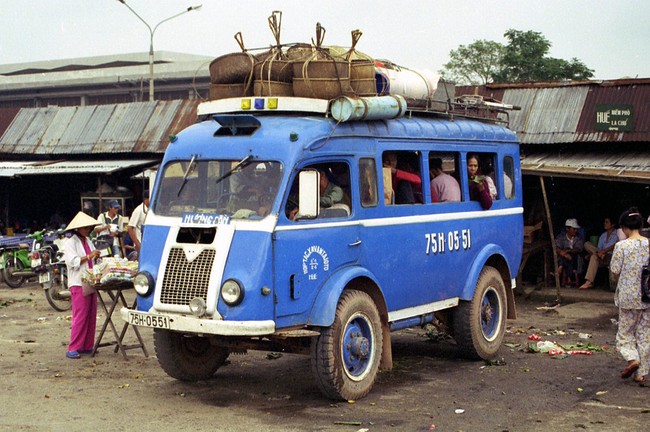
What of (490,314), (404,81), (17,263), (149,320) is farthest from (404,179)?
(17,263)

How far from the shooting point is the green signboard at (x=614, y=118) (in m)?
17.6

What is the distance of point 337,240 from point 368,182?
874 millimetres

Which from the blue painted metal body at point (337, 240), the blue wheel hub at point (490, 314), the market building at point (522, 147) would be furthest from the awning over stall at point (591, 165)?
the blue painted metal body at point (337, 240)

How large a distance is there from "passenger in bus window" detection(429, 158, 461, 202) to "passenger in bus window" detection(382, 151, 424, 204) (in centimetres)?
42

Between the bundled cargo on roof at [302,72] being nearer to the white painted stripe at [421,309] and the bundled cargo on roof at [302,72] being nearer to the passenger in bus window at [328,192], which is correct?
the passenger in bus window at [328,192]

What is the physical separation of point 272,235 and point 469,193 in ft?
12.2

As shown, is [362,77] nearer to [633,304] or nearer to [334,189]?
[334,189]

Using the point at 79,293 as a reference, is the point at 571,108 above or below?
above

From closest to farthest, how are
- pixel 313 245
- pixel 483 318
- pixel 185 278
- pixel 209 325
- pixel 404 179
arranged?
1. pixel 209 325
2. pixel 185 278
3. pixel 313 245
4. pixel 404 179
5. pixel 483 318

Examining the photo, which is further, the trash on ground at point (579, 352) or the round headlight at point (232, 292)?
the trash on ground at point (579, 352)

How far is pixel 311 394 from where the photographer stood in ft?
29.9

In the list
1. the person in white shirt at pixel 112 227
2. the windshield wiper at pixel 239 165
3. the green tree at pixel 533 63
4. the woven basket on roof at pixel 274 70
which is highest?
the green tree at pixel 533 63

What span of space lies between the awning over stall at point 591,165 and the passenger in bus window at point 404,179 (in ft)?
20.8

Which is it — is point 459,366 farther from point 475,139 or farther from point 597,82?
point 597,82
